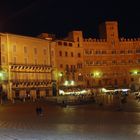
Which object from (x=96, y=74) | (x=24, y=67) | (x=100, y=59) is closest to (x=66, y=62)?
(x=96, y=74)

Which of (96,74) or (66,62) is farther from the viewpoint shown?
(96,74)

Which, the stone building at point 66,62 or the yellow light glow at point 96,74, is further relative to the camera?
the yellow light glow at point 96,74

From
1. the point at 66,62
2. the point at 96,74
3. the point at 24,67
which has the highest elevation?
the point at 66,62

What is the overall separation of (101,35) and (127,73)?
14118mm

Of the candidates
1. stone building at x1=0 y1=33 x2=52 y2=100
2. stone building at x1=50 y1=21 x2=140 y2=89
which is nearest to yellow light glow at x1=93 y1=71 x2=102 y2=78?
stone building at x1=50 y1=21 x2=140 y2=89

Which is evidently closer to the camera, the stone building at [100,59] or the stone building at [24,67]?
the stone building at [24,67]

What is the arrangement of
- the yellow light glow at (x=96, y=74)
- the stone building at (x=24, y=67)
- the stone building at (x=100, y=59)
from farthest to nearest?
1. the yellow light glow at (x=96, y=74)
2. the stone building at (x=100, y=59)
3. the stone building at (x=24, y=67)

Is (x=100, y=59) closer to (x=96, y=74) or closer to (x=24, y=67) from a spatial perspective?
(x=96, y=74)

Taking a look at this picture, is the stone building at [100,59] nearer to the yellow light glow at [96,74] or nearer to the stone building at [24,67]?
the yellow light glow at [96,74]

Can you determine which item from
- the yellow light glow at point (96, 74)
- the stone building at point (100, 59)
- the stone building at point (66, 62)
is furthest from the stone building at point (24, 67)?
the yellow light glow at point (96, 74)

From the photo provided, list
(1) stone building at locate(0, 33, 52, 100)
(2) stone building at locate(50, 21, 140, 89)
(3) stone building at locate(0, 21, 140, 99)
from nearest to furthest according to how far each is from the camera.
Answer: (1) stone building at locate(0, 33, 52, 100), (3) stone building at locate(0, 21, 140, 99), (2) stone building at locate(50, 21, 140, 89)

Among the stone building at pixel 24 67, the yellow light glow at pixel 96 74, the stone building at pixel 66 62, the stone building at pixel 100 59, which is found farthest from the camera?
the yellow light glow at pixel 96 74

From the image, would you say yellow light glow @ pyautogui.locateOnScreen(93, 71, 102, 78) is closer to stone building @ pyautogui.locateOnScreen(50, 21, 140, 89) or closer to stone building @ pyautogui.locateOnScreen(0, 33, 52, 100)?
stone building @ pyautogui.locateOnScreen(50, 21, 140, 89)

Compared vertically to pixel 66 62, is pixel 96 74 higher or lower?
lower
